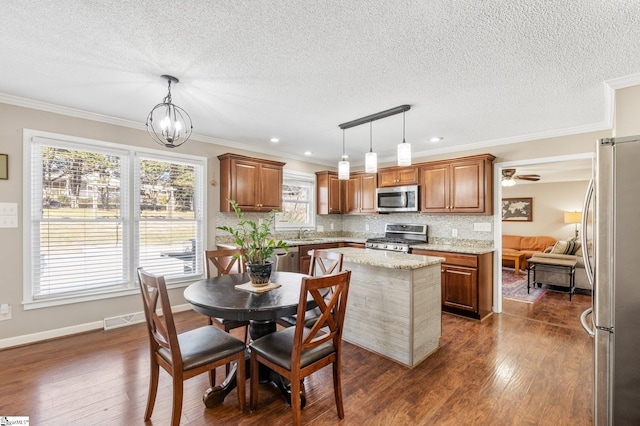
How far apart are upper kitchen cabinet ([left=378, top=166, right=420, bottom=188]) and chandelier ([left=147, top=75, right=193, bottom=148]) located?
3.22m

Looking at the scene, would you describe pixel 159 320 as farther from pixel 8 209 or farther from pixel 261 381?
pixel 8 209

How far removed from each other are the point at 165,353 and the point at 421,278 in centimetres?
209

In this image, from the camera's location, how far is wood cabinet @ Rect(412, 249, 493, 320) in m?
3.80

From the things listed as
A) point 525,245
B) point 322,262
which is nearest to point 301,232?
point 322,262

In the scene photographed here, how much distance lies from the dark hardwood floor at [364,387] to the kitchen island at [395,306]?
13 centimetres

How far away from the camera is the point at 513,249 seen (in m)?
7.57

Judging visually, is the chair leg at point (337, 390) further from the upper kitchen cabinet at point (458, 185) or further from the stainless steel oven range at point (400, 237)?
the upper kitchen cabinet at point (458, 185)

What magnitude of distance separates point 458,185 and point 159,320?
4048 mm

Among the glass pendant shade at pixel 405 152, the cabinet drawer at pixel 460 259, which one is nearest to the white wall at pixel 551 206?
the cabinet drawer at pixel 460 259

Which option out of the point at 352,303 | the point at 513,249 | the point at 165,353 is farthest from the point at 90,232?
the point at 513,249

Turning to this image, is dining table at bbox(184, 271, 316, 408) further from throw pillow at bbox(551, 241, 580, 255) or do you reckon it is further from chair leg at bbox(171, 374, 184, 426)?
throw pillow at bbox(551, 241, 580, 255)

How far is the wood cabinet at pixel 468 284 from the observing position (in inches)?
150

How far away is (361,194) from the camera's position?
18.6ft

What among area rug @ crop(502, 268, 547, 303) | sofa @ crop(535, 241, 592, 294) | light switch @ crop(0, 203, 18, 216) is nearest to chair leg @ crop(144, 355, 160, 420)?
light switch @ crop(0, 203, 18, 216)
